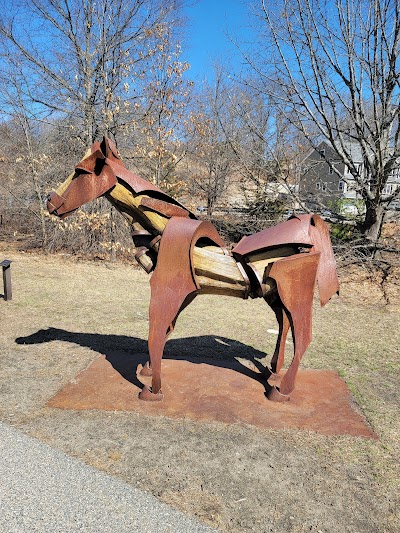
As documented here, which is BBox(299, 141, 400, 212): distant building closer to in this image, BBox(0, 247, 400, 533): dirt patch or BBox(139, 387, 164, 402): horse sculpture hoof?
BBox(0, 247, 400, 533): dirt patch

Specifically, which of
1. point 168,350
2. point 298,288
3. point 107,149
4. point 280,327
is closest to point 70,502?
point 298,288

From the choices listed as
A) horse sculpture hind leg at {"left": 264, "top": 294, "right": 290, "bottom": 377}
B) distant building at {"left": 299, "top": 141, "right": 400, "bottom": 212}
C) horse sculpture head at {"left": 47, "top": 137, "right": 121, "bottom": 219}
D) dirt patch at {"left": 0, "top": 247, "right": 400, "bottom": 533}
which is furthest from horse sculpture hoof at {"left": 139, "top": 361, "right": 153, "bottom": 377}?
distant building at {"left": 299, "top": 141, "right": 400, "bottom": 212}

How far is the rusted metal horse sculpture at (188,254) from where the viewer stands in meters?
3.45

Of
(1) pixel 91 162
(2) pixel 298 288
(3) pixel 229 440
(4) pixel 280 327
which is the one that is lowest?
(3) pixel 229 440

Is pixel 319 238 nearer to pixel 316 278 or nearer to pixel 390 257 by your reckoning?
pixel 316 278

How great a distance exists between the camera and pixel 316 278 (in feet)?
11.7

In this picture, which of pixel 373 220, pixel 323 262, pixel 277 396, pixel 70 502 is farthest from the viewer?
pixel 373 220

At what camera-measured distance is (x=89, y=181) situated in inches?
138

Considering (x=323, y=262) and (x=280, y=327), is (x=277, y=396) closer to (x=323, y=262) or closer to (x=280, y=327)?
(x=280, y=327)

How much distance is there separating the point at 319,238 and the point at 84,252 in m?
10.5

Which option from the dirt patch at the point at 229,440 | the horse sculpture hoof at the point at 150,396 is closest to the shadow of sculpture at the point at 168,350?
the dirt patch at the point at 229,440

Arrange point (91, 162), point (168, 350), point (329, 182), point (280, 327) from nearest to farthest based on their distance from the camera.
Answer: point (91, 162) → point (280, 327) → point (168, 350) → point (329, 182)

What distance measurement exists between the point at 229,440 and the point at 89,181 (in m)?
2.39

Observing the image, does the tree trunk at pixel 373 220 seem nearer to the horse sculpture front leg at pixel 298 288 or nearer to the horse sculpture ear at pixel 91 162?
the horse sculpture front leg at pixel 298 288
